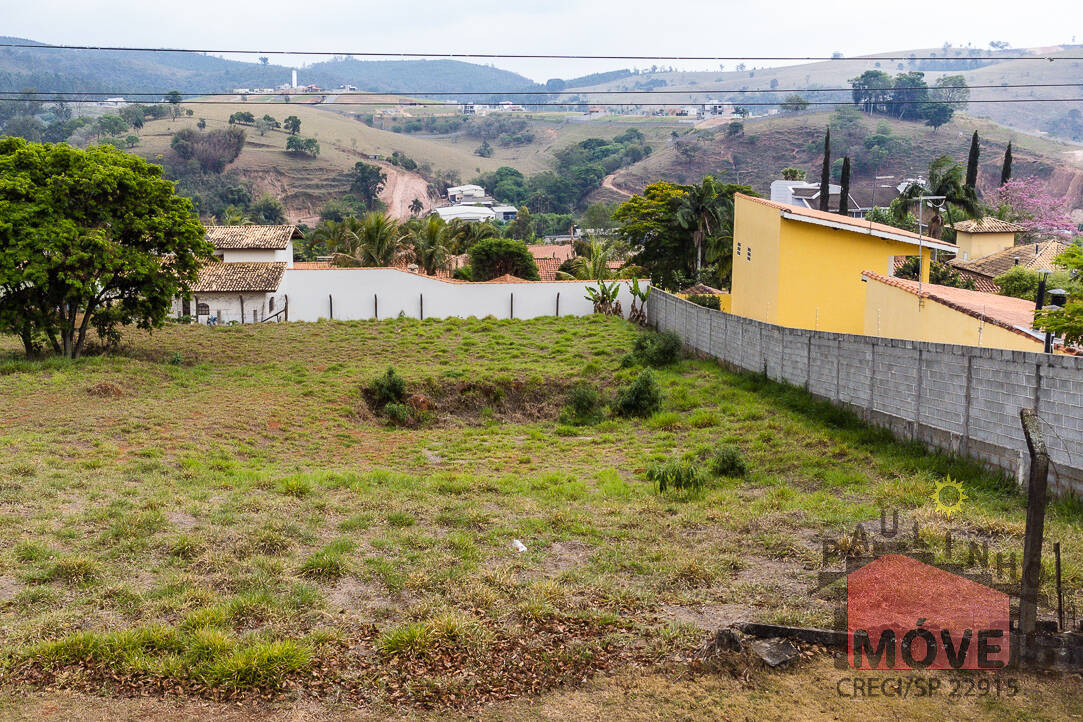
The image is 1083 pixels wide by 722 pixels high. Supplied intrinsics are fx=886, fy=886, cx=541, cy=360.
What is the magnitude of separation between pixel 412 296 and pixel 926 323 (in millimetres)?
21431

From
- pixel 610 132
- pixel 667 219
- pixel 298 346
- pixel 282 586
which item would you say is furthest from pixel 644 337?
pixel 610 132

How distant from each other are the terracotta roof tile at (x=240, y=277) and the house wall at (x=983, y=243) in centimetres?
3285

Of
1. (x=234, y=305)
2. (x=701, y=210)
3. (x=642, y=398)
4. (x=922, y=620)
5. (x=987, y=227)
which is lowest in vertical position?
(x=234, y=305)

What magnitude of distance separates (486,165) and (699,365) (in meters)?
150

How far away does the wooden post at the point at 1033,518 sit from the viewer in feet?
20.7

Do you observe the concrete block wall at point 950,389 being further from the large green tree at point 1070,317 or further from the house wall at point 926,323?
the house wall at point 926,323

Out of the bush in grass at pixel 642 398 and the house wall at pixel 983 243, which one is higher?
the house wall at pixel 983 243

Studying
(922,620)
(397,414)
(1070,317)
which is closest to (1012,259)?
(1070,317)

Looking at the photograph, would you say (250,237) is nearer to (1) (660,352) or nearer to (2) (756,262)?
(1) (660,352)

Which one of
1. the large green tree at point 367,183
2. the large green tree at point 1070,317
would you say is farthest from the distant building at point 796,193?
the large green tree at point 1070,317

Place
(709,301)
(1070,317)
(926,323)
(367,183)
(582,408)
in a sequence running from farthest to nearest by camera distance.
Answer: (367,183)
(709,301)
(582,408)
(926,323)
(1070,317)

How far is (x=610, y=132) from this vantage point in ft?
625

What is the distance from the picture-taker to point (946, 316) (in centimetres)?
1714

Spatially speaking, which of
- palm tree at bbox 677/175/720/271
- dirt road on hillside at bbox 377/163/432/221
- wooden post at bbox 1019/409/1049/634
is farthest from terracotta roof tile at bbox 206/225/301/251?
dirt road on hillside at bbox 377/163/432/221
